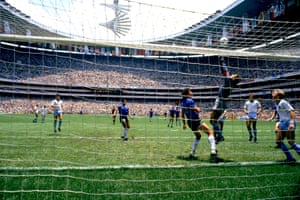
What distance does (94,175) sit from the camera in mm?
3654

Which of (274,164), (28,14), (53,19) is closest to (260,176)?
(274,164)

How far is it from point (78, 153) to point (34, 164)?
4.23 feet

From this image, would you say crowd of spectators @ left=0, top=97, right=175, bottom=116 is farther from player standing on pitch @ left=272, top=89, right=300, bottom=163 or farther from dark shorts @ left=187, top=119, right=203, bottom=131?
player standing on pitch @ left=272, top=89, right=300, bottom=163

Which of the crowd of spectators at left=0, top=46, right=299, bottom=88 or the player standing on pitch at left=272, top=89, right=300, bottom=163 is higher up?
the crowd of spectators at left=0, top=46, right=299, bottom=88

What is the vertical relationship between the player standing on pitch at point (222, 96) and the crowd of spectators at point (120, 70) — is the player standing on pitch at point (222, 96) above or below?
below

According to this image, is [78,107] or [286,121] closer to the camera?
[286,121]

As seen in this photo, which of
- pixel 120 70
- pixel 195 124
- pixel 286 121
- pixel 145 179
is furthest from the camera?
pixel 120 70

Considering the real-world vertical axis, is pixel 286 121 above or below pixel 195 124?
above

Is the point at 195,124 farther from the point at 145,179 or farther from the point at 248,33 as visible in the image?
the point at 248,33

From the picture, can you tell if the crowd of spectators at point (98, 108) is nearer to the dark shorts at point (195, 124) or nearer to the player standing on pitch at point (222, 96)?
the player standing on pitch at point (222, 96)

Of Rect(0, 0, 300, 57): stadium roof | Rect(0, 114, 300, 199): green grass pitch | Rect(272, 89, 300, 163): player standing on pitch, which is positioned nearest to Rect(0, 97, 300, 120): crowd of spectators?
Rect(0, 0, 300, 57): stadium roof

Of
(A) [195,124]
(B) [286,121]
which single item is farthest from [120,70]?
(B) [286,121]

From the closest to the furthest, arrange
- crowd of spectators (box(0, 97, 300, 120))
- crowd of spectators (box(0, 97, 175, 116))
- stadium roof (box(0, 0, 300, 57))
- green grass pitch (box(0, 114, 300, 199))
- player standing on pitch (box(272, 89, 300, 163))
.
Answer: green grass pitch (box(0, 114, 300, 199))
stadium roof (box(0, 0, 300, 57))
player standing on pitch (box(272, 89, 300, 163))
crowd of spectators (box(0, 97, 300, 120))
crowd of spectators (box(0, 97, 175, 116))

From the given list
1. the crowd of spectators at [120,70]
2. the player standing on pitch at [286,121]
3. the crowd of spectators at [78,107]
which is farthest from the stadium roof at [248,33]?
the crowd of spectators at [78,107]
